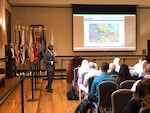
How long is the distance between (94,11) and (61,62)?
10.8 ft

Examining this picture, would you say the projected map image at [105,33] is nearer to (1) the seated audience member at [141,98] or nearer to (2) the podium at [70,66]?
(2) the podium at [70,66]

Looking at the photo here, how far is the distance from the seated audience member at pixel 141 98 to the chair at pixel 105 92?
7.61ft

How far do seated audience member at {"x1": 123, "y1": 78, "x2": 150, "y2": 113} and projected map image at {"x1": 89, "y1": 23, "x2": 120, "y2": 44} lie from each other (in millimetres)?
12761

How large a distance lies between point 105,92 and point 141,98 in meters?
2.47

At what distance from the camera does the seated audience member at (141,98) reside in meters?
2.58

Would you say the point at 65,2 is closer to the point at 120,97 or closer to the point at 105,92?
the point at 105,92

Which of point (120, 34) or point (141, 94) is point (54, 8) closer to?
point (120, 34)

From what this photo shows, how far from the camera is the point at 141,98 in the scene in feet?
8.54

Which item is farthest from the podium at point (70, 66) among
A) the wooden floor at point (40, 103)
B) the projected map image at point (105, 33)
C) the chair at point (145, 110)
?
the chair at point (145, 110)

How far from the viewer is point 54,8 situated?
15281 mm

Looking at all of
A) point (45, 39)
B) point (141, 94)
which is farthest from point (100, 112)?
point (45, 39)

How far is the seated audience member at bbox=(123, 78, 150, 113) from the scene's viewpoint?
102 inches

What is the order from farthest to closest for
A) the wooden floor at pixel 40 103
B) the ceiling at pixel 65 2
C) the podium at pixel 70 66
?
the ceiling at pixel 65 2 < the podium at pixel 70 66 < the wooden floor at pixel 40 103

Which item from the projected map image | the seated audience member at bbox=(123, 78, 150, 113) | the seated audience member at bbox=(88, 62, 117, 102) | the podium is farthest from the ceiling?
the seated audience member at bbox=(123, 78, 150, 113)
